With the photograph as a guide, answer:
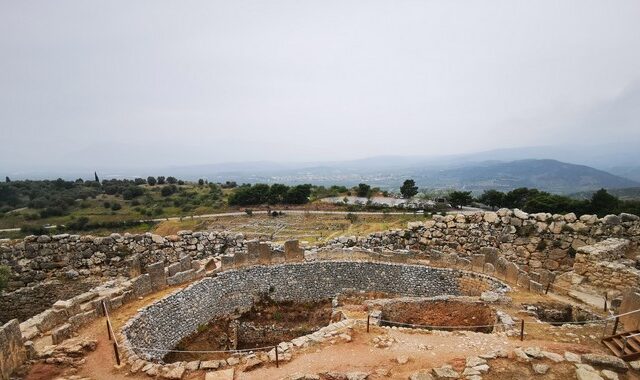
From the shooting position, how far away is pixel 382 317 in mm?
12797

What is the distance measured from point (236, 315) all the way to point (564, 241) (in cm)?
1639

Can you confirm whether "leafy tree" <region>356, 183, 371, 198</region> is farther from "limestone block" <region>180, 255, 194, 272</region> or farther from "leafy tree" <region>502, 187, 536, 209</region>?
"limestone block" <region>180, 255, 194, 272</region>

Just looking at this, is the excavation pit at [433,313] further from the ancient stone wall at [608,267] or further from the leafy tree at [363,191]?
the leafy tree at [363,191]

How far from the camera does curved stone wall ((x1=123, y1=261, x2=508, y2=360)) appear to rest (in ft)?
42.6

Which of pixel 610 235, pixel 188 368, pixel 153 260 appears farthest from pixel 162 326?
pixel 610 235

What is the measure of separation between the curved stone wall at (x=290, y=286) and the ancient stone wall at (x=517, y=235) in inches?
114

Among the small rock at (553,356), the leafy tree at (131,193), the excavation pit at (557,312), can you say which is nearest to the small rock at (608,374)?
the small rock at (553,356)

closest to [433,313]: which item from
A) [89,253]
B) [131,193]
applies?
[89,253]

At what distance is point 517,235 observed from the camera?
18.6 m

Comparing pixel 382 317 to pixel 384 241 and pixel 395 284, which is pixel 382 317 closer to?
pixel 395 284

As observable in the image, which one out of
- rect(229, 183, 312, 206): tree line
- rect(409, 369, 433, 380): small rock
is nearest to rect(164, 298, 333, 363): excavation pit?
rect(409, 369, 433, 380): small rock

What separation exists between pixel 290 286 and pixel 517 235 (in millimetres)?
12394

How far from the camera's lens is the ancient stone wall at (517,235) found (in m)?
17.1

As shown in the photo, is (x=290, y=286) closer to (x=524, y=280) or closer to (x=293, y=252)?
(x=293, y=252)
